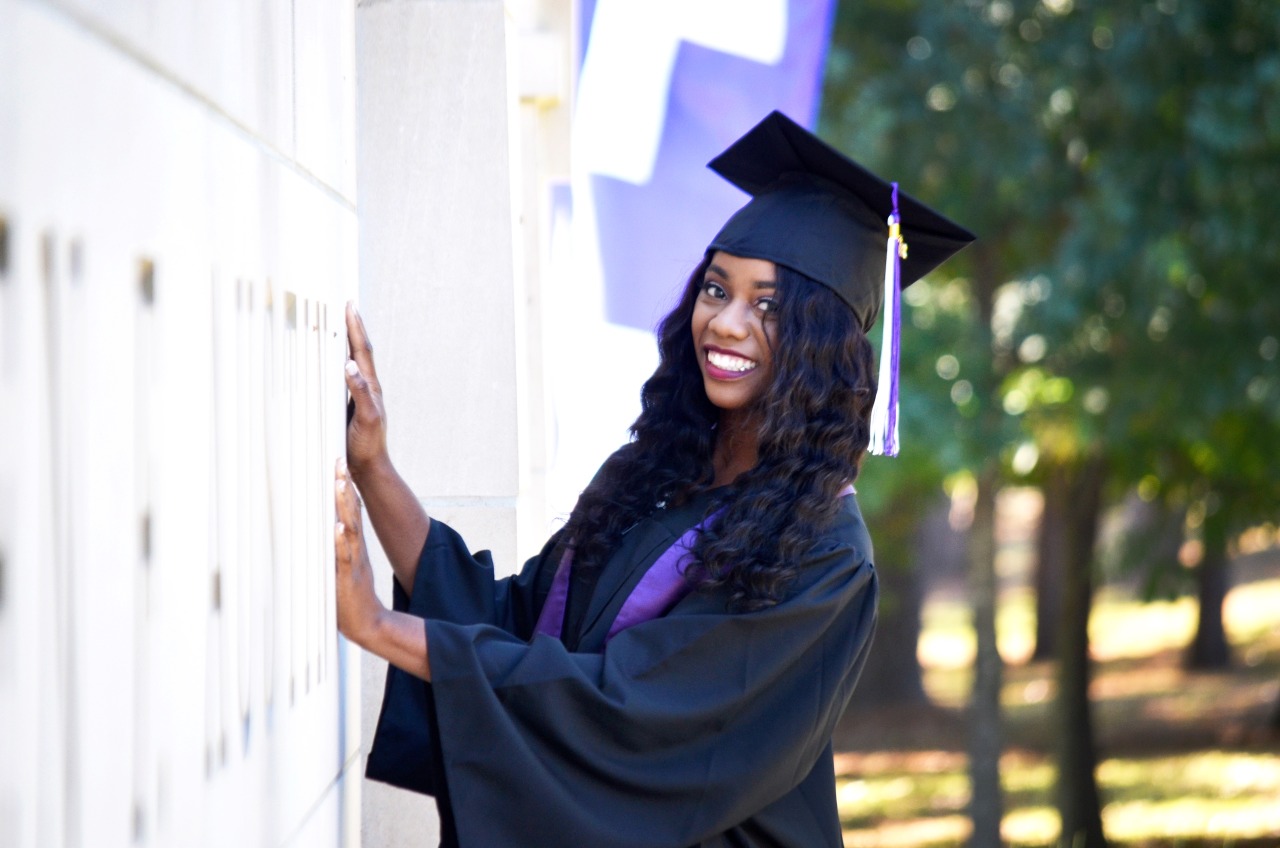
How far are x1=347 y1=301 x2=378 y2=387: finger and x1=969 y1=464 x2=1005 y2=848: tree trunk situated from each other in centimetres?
768

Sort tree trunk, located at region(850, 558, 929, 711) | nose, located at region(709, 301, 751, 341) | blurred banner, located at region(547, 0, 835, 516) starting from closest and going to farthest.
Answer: nose, located at region(709, 301, 751, 341)
blurred banner, located at region(547, 0, 835, 516)
tree trunk, located at region(850, 558, 929, 711)

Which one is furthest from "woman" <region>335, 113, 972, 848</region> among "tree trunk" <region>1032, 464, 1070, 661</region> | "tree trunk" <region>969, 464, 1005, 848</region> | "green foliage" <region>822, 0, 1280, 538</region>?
"tree trunk" <region>1032, 464, 1070, 661</region>

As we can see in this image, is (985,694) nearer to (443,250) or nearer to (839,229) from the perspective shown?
(443,250)

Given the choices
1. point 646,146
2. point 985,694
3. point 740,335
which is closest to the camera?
point 740,335

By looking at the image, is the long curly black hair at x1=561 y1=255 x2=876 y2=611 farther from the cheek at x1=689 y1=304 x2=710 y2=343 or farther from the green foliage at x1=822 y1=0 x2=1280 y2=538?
the green foliage at x1=822 y1=0 x2=1280 y2=538

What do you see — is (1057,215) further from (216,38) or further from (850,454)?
(216,38)

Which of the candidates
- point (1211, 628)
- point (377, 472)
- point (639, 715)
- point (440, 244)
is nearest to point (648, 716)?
point (639, 715)

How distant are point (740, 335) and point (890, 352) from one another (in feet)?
1.23

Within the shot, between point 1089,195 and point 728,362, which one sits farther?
point 1089,195

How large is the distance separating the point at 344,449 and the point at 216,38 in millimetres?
924

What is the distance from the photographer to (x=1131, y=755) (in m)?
13.7

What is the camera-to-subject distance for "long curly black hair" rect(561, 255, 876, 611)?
2.36 m

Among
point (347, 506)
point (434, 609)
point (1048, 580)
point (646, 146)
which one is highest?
point (646, 146)

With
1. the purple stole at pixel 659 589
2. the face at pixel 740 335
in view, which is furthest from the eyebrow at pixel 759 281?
the purple stole at pixel 659 589
